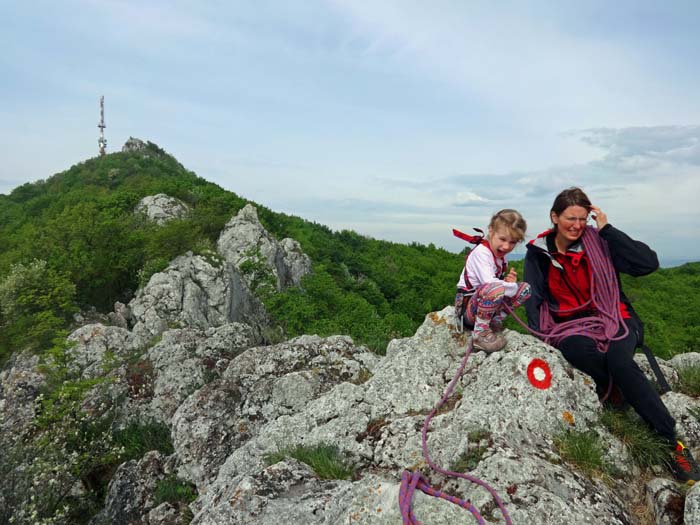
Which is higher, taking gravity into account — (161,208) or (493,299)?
(161,208)

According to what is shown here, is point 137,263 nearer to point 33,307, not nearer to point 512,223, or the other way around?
point 33,307

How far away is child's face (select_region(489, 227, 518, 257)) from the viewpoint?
523 cm

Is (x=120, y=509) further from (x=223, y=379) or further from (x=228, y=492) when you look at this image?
(x=228, y=492)

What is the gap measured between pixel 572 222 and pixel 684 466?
A: 267cm

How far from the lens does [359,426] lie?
16.2ft

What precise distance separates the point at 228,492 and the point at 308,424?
166 cm

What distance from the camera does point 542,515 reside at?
9.89 feet

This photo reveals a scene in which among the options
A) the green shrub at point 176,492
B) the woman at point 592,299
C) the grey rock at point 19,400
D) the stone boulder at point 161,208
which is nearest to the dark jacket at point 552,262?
the woman at point 592,299

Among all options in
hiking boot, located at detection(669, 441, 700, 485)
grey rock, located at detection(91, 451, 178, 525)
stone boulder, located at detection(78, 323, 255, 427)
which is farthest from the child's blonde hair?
stone boulder, located at detection(78, 323, 255, 427)

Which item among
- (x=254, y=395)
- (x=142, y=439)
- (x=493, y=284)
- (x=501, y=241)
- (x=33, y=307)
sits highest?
(x=501, y=241)

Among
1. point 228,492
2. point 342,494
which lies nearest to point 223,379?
point 228,492

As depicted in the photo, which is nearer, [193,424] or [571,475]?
[571,475]

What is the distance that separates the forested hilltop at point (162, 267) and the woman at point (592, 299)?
587mm

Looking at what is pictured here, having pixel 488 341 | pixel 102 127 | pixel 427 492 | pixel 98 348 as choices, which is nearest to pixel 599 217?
pixel 488 341
